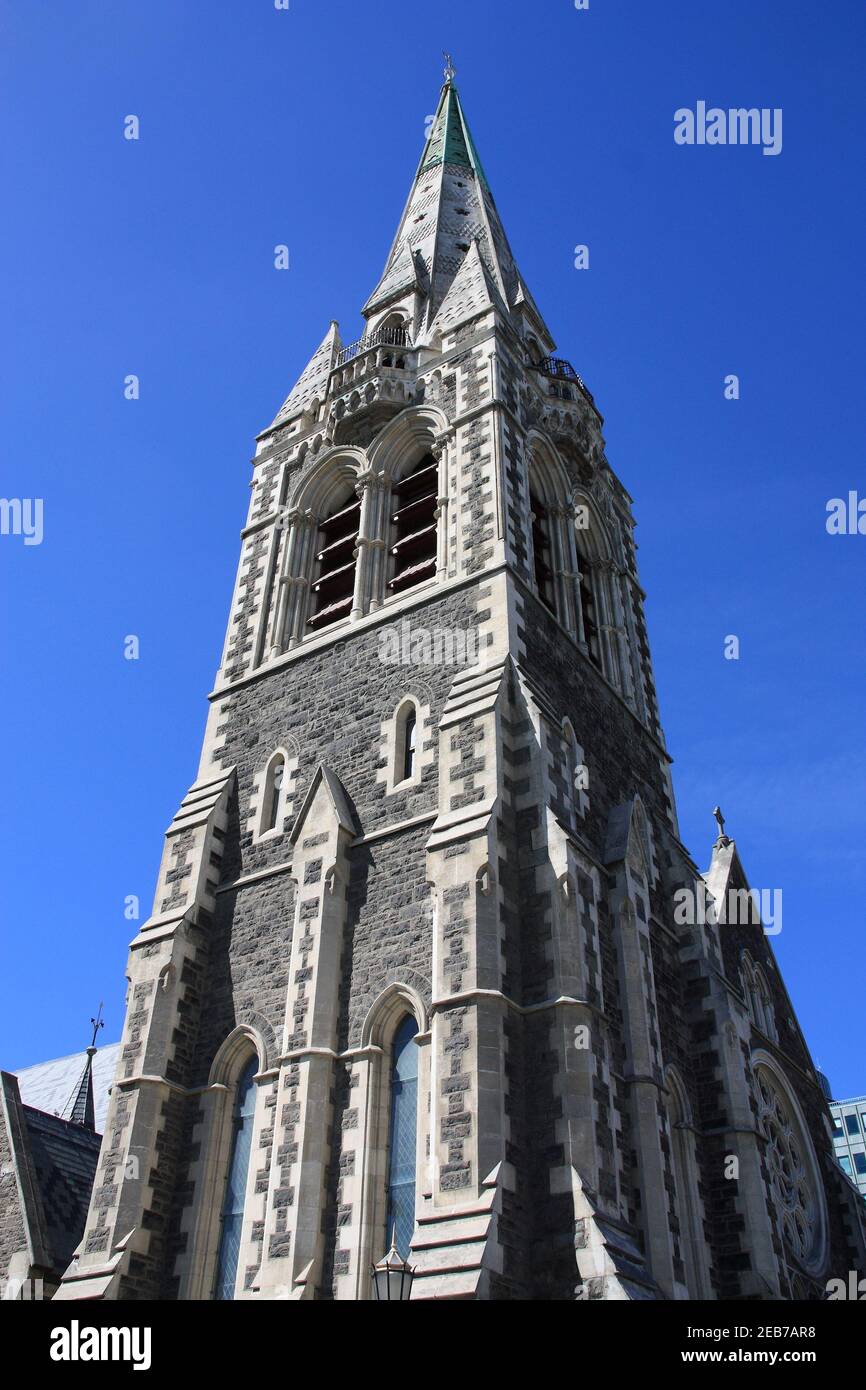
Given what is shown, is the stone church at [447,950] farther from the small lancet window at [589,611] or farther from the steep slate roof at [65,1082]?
the steep slate roof at [65,1082]

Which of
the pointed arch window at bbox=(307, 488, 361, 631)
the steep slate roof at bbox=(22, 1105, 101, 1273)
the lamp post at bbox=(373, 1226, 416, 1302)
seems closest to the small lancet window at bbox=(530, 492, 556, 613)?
the pointed arch window at bbox=(307, 488, 361, 631)

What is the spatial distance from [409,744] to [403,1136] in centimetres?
614

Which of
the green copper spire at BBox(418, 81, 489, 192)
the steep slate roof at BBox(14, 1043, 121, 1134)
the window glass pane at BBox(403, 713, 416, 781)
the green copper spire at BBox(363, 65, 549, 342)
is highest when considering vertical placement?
the green copper spire at BBox(418, 81, 489, 192)

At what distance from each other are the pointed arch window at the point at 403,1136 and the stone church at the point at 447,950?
0.13 feet

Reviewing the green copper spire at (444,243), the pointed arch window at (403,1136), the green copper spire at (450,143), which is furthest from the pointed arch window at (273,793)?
the green copper spire at (450,143)

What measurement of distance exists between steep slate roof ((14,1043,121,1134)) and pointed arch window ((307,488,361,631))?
12.0m

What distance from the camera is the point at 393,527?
78.0 feet

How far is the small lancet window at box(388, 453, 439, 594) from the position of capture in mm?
22545

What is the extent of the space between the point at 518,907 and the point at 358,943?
2.50 m

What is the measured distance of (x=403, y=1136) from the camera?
1496 cm

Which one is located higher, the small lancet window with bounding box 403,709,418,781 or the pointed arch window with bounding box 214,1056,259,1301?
the small lancet window with bounding box 403,709,418,781

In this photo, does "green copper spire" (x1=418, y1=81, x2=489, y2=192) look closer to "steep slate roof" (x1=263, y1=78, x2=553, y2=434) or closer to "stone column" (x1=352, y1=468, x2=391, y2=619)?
"steep slate roof" (x1=263, y1=78, x2=553, y2=434)

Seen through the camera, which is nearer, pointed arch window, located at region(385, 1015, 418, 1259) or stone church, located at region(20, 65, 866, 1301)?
stone church, located at region(20, 65, 866, 1301)

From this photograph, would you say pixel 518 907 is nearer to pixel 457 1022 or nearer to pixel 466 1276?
pixel 457 1022
